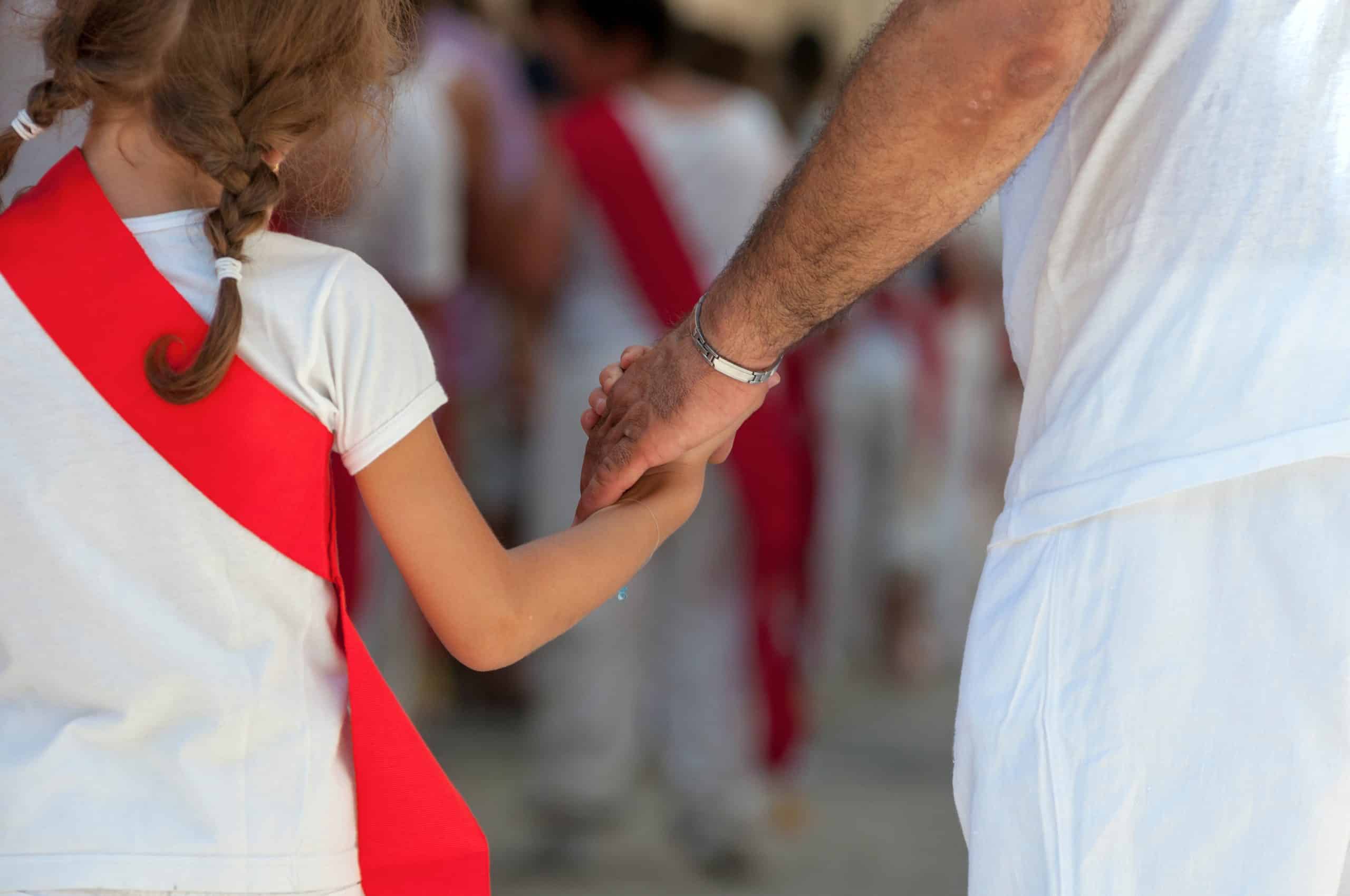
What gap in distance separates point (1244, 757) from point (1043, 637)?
187mm

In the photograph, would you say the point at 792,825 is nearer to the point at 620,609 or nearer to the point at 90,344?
the point at 620,609

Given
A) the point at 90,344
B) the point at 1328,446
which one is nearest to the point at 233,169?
the point at 90,344

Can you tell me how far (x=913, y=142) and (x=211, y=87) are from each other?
603 millimetres

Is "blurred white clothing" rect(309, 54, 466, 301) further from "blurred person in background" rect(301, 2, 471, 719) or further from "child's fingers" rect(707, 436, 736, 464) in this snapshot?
"child's fingers" rect(707, 436, 736, 464)

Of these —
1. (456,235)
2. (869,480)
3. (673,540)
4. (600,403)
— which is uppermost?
(600,403)

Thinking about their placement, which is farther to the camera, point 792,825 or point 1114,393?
point 792,825

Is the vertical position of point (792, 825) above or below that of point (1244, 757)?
below

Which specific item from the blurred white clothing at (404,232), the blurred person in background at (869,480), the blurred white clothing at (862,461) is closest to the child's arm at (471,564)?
the blurred white clothing at (404,232)

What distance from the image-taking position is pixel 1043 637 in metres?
1.34

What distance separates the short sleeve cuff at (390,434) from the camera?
4.21ft

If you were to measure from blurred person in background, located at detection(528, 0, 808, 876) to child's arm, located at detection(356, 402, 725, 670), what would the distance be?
2174mm

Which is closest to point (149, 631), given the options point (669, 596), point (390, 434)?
point (390, 434)

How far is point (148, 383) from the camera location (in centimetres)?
121

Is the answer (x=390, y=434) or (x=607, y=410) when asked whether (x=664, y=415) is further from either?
(x=390, y=434)
